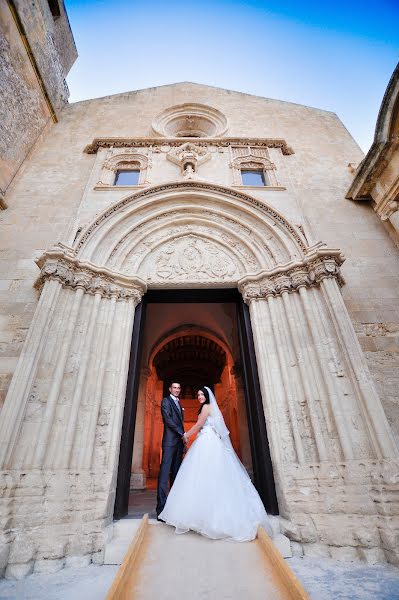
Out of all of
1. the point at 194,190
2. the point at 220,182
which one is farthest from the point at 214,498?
the point at 220,182

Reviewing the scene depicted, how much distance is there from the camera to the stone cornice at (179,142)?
7.13 m

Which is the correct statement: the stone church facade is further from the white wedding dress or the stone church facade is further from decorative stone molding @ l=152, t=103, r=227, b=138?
decorative stone molding @ l=152, t=103, r=227, b=138

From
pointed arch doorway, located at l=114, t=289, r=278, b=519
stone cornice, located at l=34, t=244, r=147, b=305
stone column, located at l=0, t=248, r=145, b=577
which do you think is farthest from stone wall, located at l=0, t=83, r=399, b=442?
pointed arch doorway, located at l=114, t=289, r=278, b=519

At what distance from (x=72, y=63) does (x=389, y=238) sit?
11.6 meters

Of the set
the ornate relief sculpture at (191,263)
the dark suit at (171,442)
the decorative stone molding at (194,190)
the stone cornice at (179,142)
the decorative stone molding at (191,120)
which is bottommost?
the dark suit at (171,442)

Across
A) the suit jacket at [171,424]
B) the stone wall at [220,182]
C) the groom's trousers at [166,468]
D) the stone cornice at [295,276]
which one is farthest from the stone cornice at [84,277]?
the groom's trousers at [166,468]

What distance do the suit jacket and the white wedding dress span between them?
18.3 inches

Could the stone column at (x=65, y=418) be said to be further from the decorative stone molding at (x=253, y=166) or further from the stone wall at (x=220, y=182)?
the decorative stone molding at (x=253, y=166)

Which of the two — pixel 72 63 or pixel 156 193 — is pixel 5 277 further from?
pixel 72 63

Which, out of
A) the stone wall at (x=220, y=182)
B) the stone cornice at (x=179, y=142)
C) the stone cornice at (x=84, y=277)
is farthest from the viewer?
the stone cornice at (x=179, y=142)

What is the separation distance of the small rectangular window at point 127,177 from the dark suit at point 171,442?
516 centimetres

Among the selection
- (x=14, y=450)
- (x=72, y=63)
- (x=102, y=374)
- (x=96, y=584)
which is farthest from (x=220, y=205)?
(x=72, y=63)

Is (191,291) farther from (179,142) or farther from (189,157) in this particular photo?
(179,142)

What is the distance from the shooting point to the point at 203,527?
2629 millimetres
